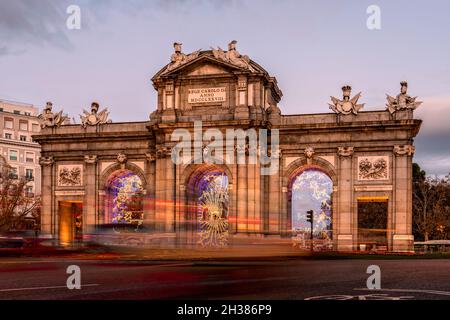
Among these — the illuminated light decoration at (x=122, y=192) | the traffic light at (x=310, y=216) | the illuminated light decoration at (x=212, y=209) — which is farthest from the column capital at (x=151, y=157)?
the traffic light at (x=310, y=216)

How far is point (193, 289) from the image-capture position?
717 inches

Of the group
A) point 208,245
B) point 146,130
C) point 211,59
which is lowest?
point 208,245

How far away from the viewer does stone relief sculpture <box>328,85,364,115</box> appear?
158 feet

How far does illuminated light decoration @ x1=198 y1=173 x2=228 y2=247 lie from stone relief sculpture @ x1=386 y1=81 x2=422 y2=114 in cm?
1305

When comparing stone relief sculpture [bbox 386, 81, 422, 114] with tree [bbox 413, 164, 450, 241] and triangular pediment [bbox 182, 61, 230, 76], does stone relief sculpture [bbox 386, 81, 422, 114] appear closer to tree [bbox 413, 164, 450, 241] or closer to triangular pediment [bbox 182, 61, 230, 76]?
triangular pediment [bbox 182, 61, 230, 76]

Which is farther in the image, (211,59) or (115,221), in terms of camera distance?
(115,221)

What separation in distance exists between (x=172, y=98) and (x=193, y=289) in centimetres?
3285

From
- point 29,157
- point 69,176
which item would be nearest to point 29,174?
point 29,157

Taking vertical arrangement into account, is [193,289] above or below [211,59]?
below

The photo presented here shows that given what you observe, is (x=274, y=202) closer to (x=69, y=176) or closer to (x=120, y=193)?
(x=120, y=193)

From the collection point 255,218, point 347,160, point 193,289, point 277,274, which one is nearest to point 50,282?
point 193,289

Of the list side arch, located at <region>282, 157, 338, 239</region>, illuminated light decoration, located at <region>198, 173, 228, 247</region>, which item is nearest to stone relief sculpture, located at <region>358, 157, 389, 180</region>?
side arch, located at <region>282, 157, 338, 239</region>

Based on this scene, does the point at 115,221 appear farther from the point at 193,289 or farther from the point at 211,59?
the point at 193,289

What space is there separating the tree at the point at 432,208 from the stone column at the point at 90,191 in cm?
3787
